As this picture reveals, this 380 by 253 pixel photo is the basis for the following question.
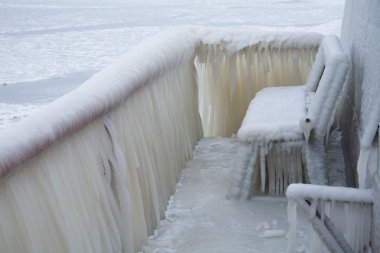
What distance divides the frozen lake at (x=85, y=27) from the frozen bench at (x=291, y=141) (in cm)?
246

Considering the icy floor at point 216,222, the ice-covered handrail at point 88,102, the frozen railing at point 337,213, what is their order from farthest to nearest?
the icy floor at point 216,222
the frozen railing at point 337,213
the ice-covered handrail at point 88,102

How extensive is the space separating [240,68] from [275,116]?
34.7 inches

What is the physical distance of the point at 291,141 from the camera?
10.2ft

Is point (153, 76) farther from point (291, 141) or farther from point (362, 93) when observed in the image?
point (362, 93)

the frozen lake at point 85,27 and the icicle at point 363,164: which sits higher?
the icicle at point 363,164

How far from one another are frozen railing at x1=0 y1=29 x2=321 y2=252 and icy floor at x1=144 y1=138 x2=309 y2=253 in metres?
0.09

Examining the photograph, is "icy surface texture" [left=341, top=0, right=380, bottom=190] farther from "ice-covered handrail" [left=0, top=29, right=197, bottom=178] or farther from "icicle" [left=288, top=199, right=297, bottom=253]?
"ice-covered handrail" [left=0, top=29, right=197, bottom=178]

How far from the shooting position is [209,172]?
3.69 meters

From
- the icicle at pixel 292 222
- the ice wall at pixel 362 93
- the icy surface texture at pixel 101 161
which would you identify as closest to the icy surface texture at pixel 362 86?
the ice wall at pixel 362 93

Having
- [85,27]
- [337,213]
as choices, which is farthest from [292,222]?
[85,27]

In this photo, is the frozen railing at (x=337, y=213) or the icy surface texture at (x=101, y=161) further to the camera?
the frozen railing at (x=337, y=213)

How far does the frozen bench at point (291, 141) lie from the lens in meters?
3.09

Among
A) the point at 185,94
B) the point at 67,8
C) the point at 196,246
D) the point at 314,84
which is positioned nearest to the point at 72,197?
the point at 196,246

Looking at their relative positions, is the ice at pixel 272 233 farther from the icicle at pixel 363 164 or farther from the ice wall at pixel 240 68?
the ice wall at pixel 240 68
